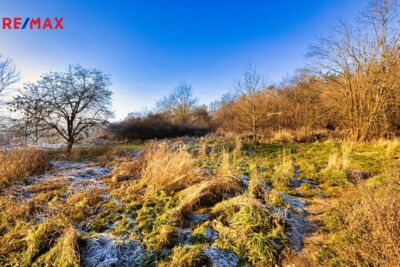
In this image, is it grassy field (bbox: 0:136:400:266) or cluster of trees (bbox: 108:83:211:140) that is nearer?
grassy field (bbox: 0:136:400:266)

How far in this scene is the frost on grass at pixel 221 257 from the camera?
186cm

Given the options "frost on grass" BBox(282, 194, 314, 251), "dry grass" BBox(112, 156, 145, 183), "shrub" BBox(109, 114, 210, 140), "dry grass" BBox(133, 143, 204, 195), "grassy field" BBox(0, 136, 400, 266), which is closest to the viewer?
"grassy field" BBox(0, 136, 400, 266)

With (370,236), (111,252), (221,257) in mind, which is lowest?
(221,257)

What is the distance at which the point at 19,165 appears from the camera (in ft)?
14.4

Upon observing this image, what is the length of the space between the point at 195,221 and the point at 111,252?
1.11 metres

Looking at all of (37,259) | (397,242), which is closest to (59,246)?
(37,259)

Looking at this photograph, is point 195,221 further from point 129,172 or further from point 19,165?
point 19,165

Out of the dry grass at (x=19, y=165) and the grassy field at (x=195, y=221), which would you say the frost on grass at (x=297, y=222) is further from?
the dry grass at (x=19, y=165)

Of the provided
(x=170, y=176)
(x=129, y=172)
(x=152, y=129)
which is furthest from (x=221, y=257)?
(x=152, y=129)

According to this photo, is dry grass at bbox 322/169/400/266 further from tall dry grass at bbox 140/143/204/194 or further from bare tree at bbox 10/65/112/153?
bare tree at bbox 10/65/112/153

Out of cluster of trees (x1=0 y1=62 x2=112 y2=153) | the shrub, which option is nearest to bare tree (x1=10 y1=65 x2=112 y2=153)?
cluster of trees (x1=0 y1=62 x2=112 y2=153)

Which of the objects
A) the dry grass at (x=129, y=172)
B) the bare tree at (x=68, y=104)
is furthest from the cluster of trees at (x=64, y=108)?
the dry grass at (x=129, y=172)

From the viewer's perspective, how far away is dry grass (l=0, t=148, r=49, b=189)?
3932mm

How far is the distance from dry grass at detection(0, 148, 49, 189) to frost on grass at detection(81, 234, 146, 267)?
309 cm
